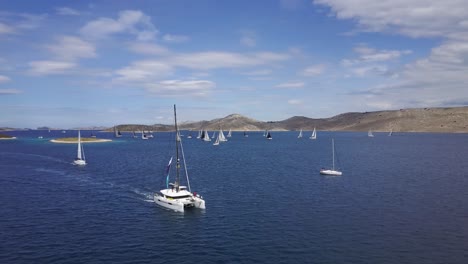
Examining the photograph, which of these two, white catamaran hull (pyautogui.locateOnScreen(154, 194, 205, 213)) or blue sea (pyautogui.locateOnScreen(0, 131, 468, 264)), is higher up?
white catamaran hull (pyautogui.locateOnScreen(154, 194, 205, 213))

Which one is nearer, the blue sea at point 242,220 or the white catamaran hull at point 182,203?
the blue sea at point 242,220

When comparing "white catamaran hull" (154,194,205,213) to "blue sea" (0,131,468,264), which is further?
"white catamaran hull" (154,194,205,213)

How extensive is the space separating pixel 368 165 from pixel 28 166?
113 metres

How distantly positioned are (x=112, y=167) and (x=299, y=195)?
69516mm

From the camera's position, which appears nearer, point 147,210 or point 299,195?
point 147,210

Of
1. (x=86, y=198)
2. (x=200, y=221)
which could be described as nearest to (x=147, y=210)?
(x=200, y=221)

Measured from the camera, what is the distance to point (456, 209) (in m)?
63.0

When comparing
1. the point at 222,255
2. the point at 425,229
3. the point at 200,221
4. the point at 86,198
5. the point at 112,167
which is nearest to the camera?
the point at 222,255

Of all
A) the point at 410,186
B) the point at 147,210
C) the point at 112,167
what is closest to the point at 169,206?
the point at 147,210

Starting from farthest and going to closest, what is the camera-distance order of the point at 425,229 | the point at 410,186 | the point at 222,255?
the point at 410,186
the point at 425,229
the point at 222,255

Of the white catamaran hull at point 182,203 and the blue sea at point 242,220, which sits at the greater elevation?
the white catamaran hull at point 182,203

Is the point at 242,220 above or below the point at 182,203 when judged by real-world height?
below

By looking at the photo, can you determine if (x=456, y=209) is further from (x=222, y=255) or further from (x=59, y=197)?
(x=59, y=197)

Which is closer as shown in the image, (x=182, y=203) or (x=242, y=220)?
(x=242, y=220)
